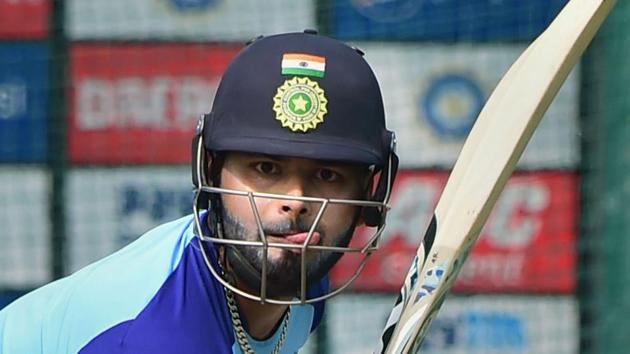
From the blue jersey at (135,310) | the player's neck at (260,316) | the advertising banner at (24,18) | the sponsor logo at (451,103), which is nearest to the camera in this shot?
the blue jersey at (135,310)

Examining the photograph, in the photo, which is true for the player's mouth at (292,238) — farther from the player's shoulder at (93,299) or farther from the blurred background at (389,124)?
the blurred background at (389,124)

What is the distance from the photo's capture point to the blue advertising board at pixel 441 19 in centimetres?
440

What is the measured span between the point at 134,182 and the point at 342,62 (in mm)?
2296

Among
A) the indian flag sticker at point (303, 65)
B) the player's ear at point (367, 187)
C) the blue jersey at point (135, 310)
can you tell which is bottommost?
the blue jersey at point (135, 310)

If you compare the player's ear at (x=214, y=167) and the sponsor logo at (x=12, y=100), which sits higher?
the player's ear at (x=214, y=167)

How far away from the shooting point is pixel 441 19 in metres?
4.45

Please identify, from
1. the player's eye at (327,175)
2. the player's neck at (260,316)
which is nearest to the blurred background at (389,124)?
the player's neck at (260,316)

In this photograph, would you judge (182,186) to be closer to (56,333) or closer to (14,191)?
(14,191)

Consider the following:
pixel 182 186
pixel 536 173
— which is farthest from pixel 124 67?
pixel 536 173

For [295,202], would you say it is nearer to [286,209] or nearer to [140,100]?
[286,209]

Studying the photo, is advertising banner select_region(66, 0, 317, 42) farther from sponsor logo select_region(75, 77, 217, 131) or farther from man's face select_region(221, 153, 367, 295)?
man's face select_region(221, 153, 367, 295)

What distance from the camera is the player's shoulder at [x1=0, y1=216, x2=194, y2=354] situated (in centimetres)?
207

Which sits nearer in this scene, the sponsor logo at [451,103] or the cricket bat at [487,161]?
the cricket bat at [487,161]

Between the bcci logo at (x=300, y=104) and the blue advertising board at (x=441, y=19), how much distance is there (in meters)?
2.27
